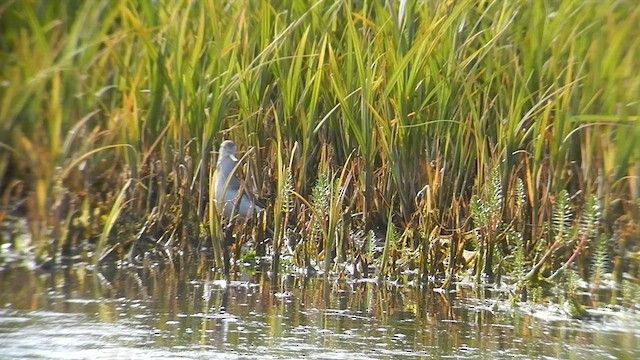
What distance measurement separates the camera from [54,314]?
443 cm

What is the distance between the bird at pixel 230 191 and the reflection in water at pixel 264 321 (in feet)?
1.19

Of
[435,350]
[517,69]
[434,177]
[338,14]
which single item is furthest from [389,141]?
[435,350]

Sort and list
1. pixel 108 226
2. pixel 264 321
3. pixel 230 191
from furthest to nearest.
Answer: pixel 230 191
pixel 108 226
pixel 264 321

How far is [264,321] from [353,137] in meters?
1.51

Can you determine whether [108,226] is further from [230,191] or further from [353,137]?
[353,137]

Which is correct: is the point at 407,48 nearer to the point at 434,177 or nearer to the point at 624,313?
the point at 434,177

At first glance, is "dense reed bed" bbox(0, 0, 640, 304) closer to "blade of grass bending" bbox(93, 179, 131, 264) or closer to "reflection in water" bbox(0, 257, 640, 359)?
"blade of grass bending" bbox(93, 179, 131, 264)

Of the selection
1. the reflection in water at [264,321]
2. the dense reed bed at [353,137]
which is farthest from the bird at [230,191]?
the reflection in water at [264,321]

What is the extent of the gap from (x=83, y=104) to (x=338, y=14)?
53.9 inches

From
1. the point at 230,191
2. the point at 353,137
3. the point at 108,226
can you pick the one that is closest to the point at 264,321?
the point at 108,226

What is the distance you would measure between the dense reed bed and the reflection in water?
0.23 m

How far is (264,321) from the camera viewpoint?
14.4 feet

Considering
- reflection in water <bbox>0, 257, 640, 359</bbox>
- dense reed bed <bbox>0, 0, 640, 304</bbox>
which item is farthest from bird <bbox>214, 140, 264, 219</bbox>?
reflection in water <bbox>0, 257, 640, 359</bbox>

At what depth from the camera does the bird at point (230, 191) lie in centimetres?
543
